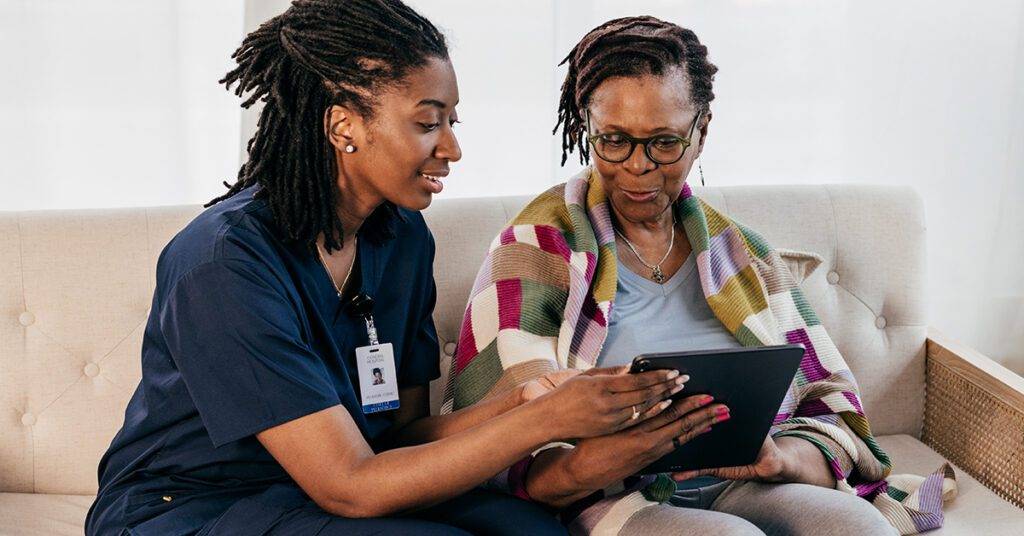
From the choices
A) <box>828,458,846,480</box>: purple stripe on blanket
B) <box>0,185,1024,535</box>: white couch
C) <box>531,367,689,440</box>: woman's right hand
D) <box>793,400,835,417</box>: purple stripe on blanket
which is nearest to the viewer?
<box>531,367,689,440</box>: woman's right hand

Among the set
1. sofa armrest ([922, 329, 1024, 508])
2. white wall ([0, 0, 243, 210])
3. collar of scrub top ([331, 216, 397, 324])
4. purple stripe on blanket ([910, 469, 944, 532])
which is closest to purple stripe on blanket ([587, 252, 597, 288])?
collar of scrub top ([331, 216, 397, 324])

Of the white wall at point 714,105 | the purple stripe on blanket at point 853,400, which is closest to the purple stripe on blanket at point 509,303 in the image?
the purple stripe on blanket at point 853,400

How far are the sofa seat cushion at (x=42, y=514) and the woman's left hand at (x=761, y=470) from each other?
1.02 metres

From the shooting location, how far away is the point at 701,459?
5.34 ft

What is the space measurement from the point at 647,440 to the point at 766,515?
310 mm

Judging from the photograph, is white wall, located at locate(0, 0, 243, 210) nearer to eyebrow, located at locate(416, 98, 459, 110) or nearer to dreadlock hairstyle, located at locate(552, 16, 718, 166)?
dreadlock hairstyle, located at locate(552, 16, 718, 166)

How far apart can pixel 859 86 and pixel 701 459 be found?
152 cm

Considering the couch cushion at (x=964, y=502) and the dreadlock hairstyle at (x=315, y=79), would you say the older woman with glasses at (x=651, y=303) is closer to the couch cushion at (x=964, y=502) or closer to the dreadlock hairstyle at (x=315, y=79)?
the couch cushion at (x=964, y=502)

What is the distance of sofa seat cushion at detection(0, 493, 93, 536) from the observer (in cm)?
188

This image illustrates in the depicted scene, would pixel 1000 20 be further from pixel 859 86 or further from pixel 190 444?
pixel 190 444

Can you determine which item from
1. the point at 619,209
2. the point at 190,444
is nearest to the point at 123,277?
the point at 190,444

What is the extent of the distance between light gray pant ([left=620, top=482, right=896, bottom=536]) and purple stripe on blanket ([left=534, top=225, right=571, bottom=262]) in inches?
17.3

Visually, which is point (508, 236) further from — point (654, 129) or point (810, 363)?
point (810, 363)

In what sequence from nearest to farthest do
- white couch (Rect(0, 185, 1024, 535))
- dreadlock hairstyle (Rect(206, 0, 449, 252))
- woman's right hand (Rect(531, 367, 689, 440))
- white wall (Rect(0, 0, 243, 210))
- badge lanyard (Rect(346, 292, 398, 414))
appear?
woman's right hand (Rect(531, 367, 689, 440))
dreadlock hairstyle (Rect(206, 0, 449, 252))
badge lanyard (Rect(346, 292, 398, 414))
white couch (Rect(0, 185, 1024, 535))
white wall (Rect(0, 0, 243, 210))
